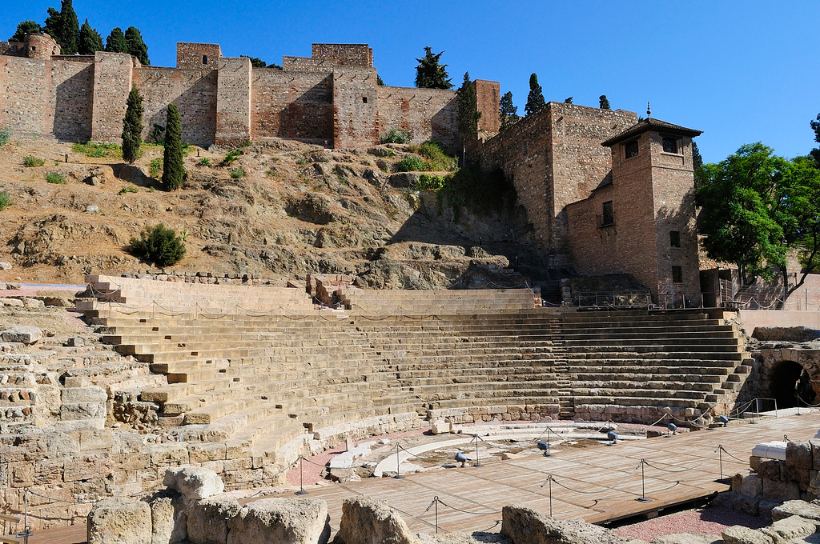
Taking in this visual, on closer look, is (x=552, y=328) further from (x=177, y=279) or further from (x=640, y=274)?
(x=177, y=279)

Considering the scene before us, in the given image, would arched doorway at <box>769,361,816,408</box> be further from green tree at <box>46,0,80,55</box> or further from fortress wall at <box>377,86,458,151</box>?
green tree at <box>46,0,80,55</box>

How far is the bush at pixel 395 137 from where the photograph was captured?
125ft

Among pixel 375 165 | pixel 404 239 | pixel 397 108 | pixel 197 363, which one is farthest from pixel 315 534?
pixel 397 108

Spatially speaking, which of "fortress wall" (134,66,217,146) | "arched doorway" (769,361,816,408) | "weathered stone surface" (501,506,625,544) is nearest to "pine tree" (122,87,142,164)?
"fortress wall" (134,66,217,146)

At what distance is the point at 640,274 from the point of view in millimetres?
23828

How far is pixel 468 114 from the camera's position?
123 feet

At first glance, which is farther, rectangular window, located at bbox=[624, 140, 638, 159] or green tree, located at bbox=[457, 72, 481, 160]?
green tree, located at bbox=[457, 72, 481, 160]

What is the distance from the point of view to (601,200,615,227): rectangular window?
25.6 m

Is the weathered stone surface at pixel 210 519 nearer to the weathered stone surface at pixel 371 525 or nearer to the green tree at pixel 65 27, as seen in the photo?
the weathered stone surface at pixel 371 525

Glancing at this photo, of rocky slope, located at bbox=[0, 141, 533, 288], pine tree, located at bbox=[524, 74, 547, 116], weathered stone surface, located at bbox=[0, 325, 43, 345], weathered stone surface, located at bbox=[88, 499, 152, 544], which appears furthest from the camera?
pine tree, located at bbox=[524, 74, 547, 116]

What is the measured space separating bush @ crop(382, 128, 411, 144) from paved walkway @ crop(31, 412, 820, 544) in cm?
3070

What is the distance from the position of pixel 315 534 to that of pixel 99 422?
417 centimetres

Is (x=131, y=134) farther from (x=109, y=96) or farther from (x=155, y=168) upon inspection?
(x=109, y=96)

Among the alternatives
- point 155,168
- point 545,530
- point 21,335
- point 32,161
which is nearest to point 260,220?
point 155,168
